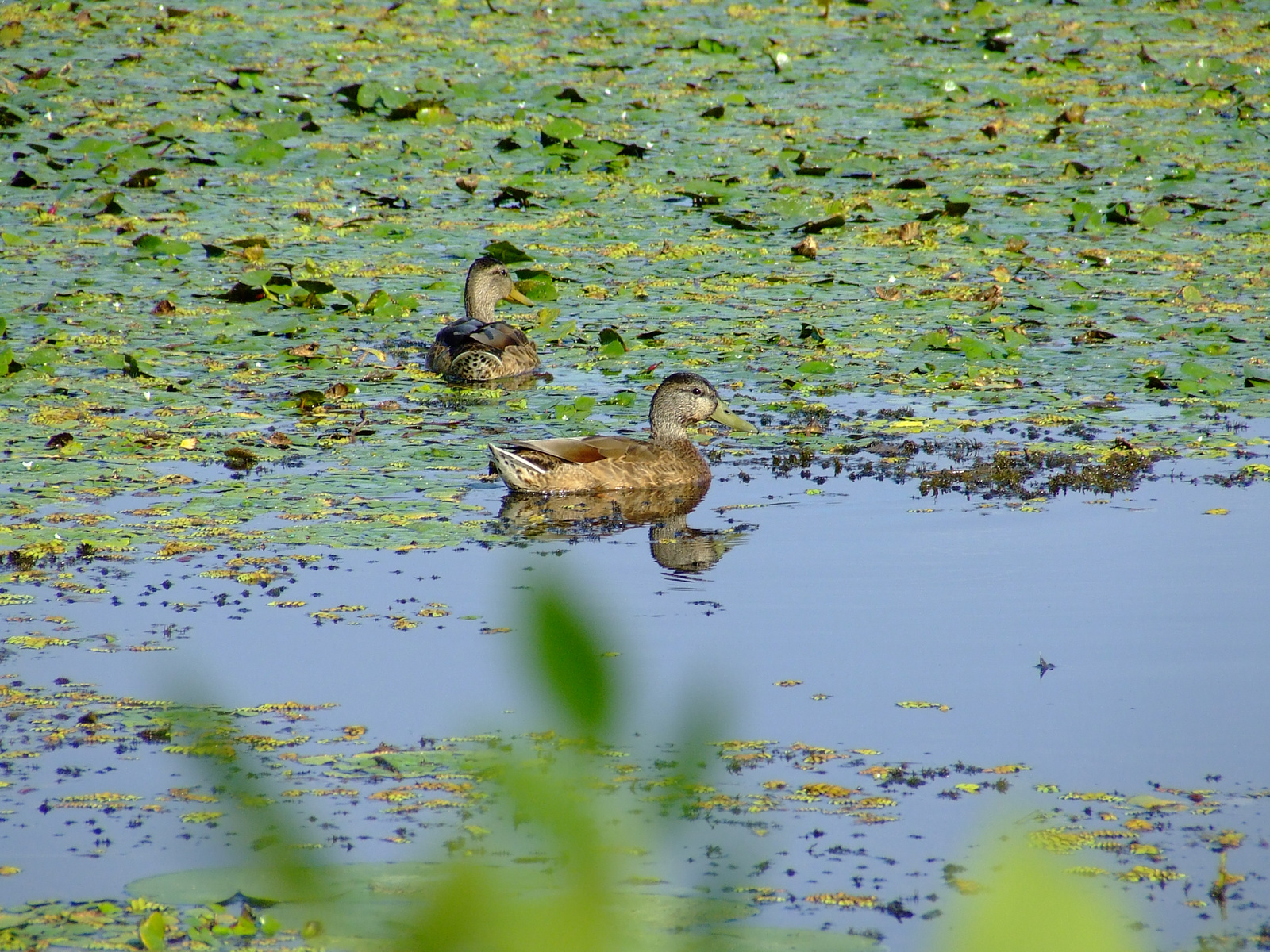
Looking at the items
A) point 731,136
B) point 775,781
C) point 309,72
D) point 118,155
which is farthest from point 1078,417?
point 309,72

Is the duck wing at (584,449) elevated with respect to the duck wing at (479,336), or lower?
lower

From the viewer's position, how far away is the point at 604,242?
12281mm

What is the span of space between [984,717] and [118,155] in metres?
11.2

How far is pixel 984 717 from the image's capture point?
16.8 feet

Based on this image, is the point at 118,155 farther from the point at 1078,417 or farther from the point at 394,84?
the point at 1078,417

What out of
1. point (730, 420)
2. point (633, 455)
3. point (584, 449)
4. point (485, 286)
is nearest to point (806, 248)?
point (485, 286)

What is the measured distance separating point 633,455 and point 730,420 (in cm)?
73

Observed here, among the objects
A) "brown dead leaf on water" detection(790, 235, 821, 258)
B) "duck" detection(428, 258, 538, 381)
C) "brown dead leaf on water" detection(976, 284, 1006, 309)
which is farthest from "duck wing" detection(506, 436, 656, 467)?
Result: "brown dead leaf on water" detection(790, 235, 821, 258)

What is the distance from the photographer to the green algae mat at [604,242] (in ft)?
26.6

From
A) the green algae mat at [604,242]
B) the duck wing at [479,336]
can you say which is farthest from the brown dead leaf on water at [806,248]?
the duck wing at [479,336]

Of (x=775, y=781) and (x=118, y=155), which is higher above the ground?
(x=118, y=155)

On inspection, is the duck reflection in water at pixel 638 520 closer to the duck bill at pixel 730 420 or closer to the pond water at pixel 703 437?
the pond water at pixel 703 437

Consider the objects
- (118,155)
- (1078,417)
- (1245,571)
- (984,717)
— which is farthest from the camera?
(118,155)

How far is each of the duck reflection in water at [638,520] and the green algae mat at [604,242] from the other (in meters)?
0.31
